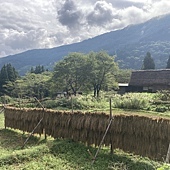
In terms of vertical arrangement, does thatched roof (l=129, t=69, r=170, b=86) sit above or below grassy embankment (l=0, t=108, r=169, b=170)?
above

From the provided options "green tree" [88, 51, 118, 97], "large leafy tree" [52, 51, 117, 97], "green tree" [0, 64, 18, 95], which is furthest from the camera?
"green tree" [0, 64, 18, 95]

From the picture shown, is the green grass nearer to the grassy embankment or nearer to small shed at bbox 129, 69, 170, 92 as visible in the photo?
the grassy embankment

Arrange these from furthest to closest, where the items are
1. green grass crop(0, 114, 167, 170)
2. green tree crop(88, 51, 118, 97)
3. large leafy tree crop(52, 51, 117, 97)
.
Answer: large leafy tree crop(52, 51, 117, 97) < green tree crop(88, 51, 118, 97) < green grass crop(0, 114, 167, 170)

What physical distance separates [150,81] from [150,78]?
77 centimetres

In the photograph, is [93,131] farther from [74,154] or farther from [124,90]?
[124,90]

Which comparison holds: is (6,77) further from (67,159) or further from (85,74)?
(67,159)

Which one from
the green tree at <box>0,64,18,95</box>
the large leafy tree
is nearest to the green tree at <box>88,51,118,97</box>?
the large leafy tree

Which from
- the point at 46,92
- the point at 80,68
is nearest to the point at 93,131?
the point at 80,68

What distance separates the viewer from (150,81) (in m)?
40.6

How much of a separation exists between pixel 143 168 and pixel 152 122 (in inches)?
63.7

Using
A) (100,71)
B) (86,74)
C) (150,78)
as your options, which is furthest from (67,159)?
(150,78)

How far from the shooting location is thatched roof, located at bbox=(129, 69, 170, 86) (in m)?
39.2

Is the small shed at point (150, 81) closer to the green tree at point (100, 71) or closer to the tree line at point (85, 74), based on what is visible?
the tree line at point (85, 74)

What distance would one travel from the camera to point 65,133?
11.0 metres
